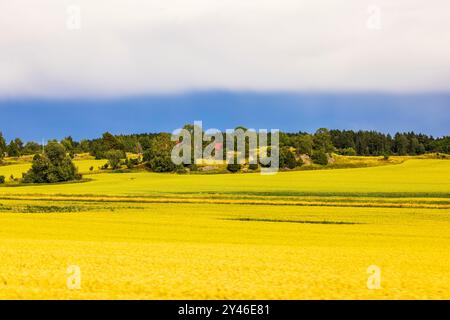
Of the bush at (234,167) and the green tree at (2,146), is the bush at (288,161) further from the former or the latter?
the green tree at (2,146)

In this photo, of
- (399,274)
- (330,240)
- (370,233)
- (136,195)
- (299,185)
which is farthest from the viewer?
(299,185)

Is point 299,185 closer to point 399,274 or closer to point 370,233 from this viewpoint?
point 370,233

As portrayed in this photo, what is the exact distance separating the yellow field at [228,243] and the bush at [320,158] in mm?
67637

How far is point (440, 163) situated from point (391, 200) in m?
89.2

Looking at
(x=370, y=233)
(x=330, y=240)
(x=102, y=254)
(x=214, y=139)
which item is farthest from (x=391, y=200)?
(x=214, y=139)

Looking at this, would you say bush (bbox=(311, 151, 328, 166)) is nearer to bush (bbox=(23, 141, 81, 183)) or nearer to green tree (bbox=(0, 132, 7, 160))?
bush (bbox=(23, 141, 81, 183))

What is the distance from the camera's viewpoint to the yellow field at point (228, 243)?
21188 mm

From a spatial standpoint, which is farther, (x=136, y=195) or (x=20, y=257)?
(x=136, y=195)

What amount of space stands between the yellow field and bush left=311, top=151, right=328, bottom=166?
222 feet

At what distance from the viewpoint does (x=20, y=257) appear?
91.7 ft

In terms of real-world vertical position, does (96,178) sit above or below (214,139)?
below

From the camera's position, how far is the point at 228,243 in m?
37.6

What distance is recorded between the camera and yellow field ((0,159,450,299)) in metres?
21.2
